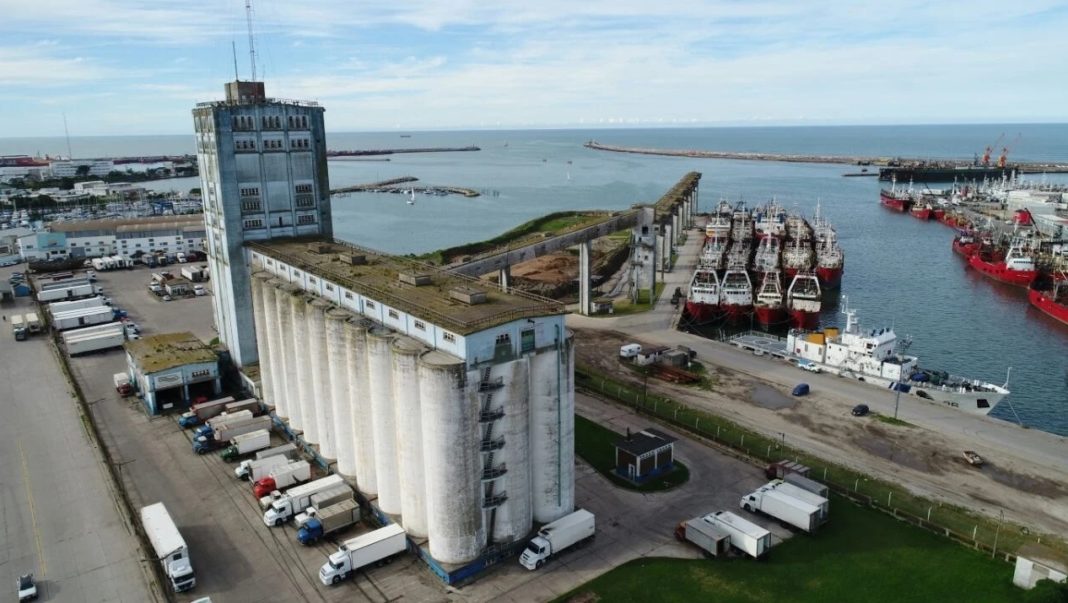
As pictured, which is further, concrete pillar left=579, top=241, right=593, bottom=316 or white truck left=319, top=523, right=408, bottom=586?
concrete pillar left=579, top=241, right=593, bottom=316

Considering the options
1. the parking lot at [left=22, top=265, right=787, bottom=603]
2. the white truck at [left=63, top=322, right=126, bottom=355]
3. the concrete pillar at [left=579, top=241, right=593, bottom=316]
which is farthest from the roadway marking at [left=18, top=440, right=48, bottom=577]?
the concrete pillar at [left=579, top=241, right=593, bottom=316]

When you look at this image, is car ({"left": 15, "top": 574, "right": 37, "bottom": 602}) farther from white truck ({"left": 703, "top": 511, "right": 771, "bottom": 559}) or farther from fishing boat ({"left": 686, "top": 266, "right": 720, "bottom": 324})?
fishing boat ({"left": 686, "top": 266, "right": 720, "bottom": 324})

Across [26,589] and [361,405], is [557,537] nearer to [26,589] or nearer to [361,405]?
[361,405]

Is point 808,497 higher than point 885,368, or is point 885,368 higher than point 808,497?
point 885,368

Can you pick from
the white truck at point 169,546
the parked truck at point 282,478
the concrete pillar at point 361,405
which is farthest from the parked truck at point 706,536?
the white truck at point 169,546

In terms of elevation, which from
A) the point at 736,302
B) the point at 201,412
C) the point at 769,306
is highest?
the point at 736,302

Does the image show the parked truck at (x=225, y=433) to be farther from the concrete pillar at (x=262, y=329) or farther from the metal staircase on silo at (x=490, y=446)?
the metal staircase on silo at (x=490, y=446)

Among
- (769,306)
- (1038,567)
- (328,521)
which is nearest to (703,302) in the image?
(769,306)
